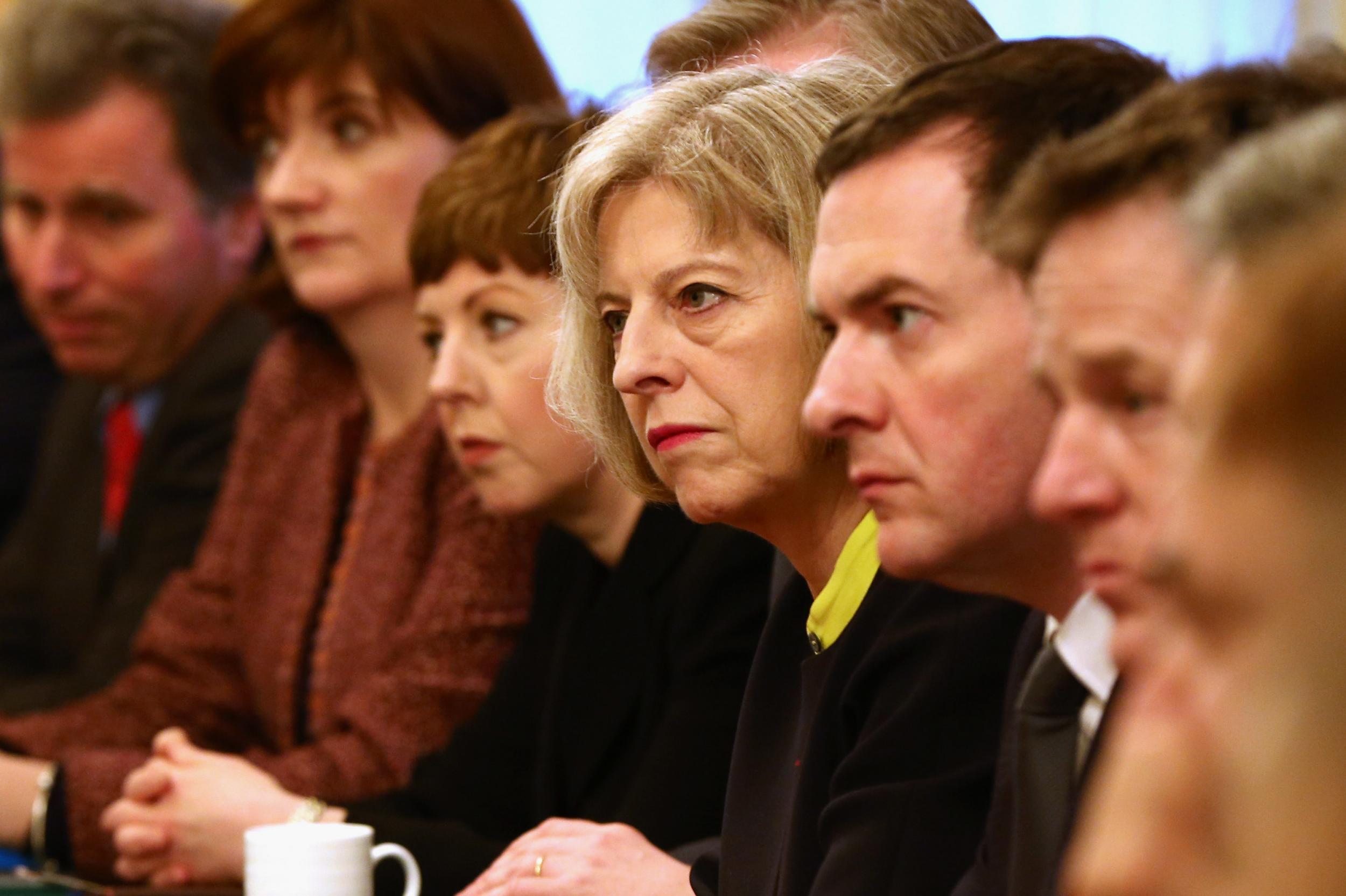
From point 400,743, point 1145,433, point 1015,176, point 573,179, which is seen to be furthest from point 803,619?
point 400,743

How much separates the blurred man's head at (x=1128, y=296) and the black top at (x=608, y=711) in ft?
2.56

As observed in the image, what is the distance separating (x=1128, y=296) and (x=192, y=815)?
1.40m

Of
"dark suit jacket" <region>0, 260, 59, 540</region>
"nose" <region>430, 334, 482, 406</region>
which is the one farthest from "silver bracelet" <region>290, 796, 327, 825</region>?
"dark suit jacket" <region>0, 260, 59, 540</region>

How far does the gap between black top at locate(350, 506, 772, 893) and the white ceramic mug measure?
0.24 meters

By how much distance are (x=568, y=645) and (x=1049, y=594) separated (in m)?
0.92

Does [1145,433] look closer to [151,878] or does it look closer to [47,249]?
[151,878]

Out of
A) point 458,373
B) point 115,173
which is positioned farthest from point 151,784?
point 115,173

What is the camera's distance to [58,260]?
9.40 ft

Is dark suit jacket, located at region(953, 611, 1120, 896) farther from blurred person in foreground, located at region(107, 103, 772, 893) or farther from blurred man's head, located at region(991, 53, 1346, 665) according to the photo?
blurred person in foreground, located at region(107, 103, 772, 893)

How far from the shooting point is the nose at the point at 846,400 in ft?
3.36

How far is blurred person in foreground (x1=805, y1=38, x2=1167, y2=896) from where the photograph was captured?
99 cm

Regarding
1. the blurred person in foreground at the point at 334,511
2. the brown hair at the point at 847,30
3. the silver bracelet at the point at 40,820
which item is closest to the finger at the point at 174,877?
the blurred person in foreground at the point at 334,511

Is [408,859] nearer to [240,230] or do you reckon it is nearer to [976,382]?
[976,382]

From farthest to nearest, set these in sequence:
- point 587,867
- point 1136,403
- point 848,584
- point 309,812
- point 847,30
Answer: point 309,812 → point 847,30 → point 587,867 → point 848,584 → point 1136,403
